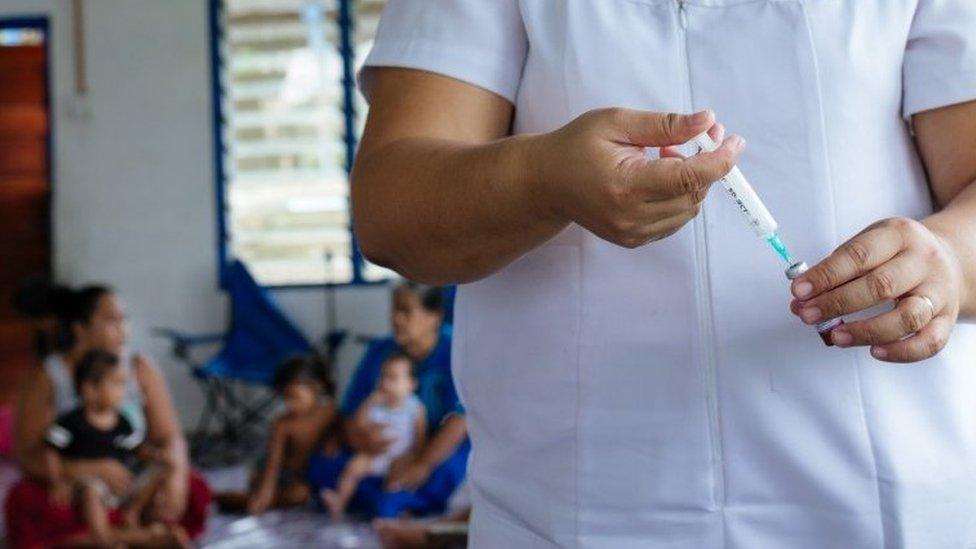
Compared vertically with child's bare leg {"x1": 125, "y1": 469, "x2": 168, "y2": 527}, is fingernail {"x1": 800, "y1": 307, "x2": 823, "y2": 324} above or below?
above

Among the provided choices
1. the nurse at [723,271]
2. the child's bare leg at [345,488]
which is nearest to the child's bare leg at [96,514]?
the child's bare leg at [345,488]

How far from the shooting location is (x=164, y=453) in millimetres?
3461

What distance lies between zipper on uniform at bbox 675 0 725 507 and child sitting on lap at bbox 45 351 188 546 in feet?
9.09

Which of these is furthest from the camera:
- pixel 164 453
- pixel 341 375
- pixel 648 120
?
pixel 341 375

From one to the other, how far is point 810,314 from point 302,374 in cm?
360

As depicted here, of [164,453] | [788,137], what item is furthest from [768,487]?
[164,453]

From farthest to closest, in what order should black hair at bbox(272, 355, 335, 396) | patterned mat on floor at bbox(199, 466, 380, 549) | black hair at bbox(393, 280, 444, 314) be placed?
black hair at bbox(272, 355, 335, 396) → black hair at bbox(393, 280, 444, 314) → patterned mat on floor at bbox(199, 466, 380, 549)

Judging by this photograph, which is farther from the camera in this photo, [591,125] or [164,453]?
[164,453]

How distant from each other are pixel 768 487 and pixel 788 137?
0.69 ft

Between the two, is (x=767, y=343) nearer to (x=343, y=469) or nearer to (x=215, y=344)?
(x=343, y=469)

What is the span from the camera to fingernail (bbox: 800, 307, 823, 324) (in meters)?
0.63

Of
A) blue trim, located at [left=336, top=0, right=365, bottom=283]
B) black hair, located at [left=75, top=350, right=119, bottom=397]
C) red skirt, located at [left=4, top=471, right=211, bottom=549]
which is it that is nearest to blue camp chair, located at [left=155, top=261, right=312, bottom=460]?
blue trim, located at [left=336, top=0, right=365, bottom=283]

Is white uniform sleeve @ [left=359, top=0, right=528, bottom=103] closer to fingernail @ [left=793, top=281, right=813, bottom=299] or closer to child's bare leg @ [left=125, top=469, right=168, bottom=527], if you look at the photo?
fingernail @ [left=793, top=281, right=813, bottom=299]

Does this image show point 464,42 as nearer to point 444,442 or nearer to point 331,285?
point 444,442
